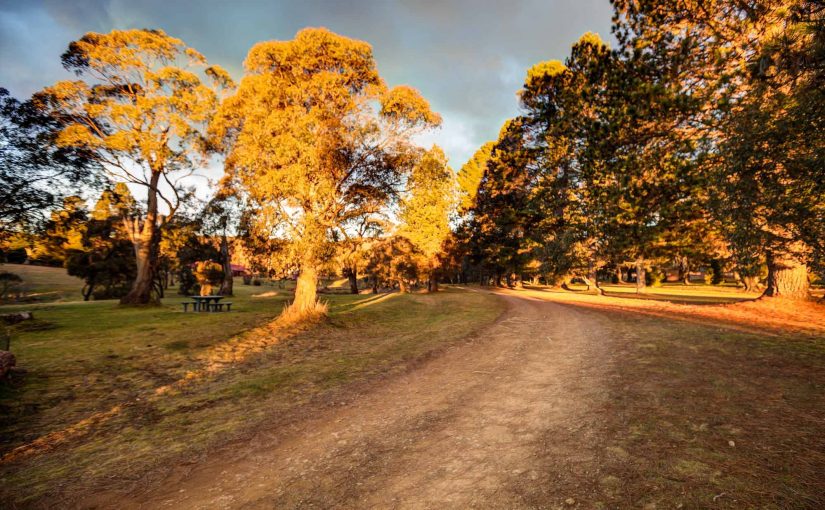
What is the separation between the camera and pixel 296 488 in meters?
3.49

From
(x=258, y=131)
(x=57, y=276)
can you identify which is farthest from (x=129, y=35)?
(x=57, y=276)

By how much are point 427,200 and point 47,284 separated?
48385mm

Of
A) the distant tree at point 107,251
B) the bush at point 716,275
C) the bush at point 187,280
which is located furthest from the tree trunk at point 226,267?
the bush at point 716,275

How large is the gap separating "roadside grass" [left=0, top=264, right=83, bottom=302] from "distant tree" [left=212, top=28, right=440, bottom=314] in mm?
33714

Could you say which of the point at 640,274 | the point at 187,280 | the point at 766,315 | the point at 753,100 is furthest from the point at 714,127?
the point at 187,280

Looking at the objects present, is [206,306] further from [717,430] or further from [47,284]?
[47,284]

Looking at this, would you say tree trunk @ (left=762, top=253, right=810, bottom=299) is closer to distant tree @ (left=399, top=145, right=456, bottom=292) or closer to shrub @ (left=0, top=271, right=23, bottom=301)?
distant tree @ (left=399, top=145, right=456, bottom=292)

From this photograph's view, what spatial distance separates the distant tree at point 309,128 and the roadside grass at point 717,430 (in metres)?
11.0

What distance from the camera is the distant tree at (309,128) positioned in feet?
42.2

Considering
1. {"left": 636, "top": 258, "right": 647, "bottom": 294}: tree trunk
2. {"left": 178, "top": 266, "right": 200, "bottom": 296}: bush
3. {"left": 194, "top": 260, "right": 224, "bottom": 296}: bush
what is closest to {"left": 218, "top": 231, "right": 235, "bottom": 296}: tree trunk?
{"left": 194, "top": 260, "right": 224, "bottom": 296}: bush

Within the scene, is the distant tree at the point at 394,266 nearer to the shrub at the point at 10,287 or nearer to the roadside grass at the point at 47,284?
the roadside grass at the point at 47,284

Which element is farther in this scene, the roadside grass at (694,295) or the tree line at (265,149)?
the roadside grass at (694,295)

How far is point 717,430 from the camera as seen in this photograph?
4086 millimetres

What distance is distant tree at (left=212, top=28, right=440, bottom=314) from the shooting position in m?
12.9
